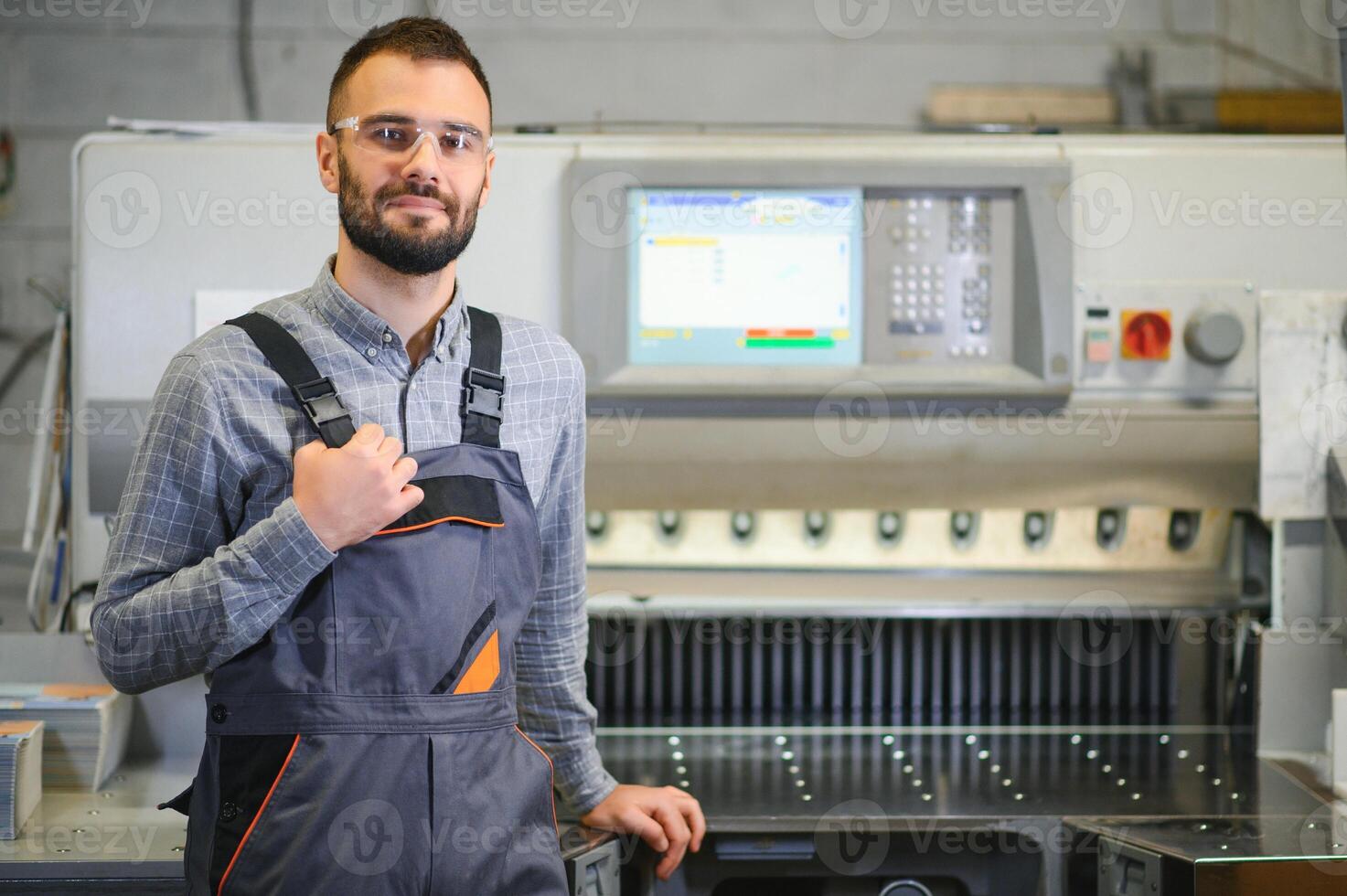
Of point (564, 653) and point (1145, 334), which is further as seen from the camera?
point (1145, 334)

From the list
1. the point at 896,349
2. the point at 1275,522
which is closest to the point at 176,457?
the point at 896,349

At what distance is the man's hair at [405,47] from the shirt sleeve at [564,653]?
1.29 feet

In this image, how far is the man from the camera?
1.16 m

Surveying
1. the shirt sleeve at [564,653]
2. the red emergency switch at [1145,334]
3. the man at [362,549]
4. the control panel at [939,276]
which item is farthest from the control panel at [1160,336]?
the man at [362,549]

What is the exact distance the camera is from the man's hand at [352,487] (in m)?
1.12

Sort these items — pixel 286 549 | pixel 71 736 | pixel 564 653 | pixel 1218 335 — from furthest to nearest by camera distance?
pixel 1218 335
pixel 71 736
pixel 564 653
pixel 286 549

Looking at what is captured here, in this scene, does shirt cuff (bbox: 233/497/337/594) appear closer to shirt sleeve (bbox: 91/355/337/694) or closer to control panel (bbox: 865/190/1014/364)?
shirt sleeve (bbox: 91/355/337/694)

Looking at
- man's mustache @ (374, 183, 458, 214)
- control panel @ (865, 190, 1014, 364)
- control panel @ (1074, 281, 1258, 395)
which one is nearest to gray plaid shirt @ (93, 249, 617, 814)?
man's mustache @ (374, 183, 458, 214)

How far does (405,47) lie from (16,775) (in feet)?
3.54

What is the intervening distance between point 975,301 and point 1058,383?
0.62ft

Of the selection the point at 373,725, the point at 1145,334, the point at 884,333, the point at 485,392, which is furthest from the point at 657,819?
the point at 1145,334

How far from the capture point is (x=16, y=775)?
5.04 feet

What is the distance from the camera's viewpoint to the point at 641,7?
3.03 m

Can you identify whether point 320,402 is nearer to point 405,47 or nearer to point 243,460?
point 243,460
